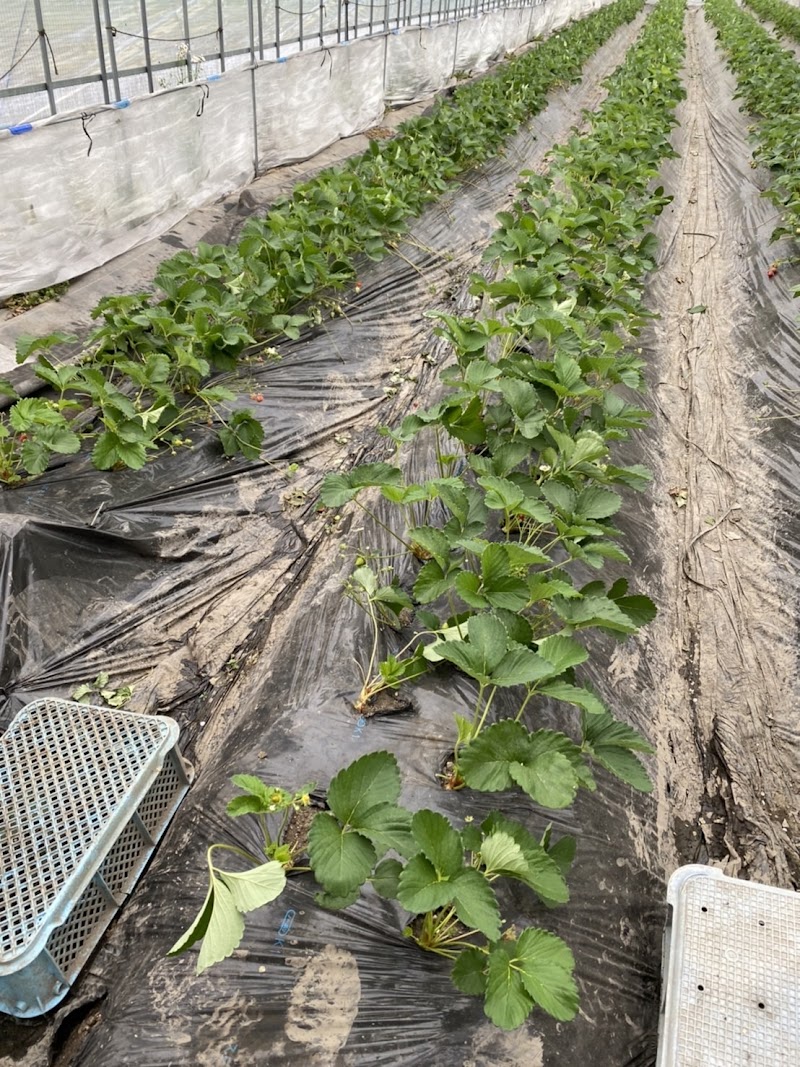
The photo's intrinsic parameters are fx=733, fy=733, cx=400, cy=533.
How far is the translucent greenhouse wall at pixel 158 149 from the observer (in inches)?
178

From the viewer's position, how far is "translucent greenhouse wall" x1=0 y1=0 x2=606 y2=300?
4.52 meters

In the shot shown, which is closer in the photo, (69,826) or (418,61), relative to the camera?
(69,826)

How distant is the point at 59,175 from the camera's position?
184 inches

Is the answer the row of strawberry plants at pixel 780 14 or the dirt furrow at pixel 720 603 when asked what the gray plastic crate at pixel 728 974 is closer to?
the dirt furrow at pixel 720 603

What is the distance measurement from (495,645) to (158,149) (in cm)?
532

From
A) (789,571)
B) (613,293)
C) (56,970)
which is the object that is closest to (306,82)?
(613,293)

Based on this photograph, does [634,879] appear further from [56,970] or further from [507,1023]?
[56,970]

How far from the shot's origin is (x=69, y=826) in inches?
70.7

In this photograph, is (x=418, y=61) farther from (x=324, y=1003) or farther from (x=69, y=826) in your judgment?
(x=324, y=1003)

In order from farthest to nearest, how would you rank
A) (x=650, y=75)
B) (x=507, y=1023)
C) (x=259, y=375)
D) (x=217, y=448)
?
(x=650, y=75)
(x=259, y=375)
(x=217, y=448)
(x=507, y=1023)

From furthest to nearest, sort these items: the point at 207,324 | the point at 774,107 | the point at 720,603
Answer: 1. the point at 774,107
2. the point at 207,324
3. the point at 720,603

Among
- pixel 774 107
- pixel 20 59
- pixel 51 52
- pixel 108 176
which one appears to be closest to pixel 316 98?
pixel 108 176

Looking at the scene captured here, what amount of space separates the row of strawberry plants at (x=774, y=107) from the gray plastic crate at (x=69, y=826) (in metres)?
4.29

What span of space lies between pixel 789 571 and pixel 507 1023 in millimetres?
2435
